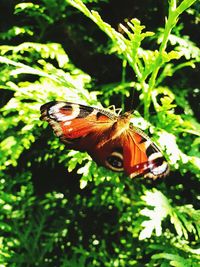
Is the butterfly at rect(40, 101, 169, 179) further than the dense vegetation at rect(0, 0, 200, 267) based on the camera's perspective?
No

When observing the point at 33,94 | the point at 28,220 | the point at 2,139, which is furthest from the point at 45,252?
the point at 33,94

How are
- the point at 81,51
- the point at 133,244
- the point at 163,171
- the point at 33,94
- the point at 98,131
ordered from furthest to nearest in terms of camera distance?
the point at 81,51 < the point at 133,244 < the point at 33,94 < the point at 98,131 < the point at 163,171

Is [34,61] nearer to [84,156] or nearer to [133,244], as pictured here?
[84,156]

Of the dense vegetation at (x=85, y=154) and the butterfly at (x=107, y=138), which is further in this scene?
the dense vegetation at (x=85, y=154)
